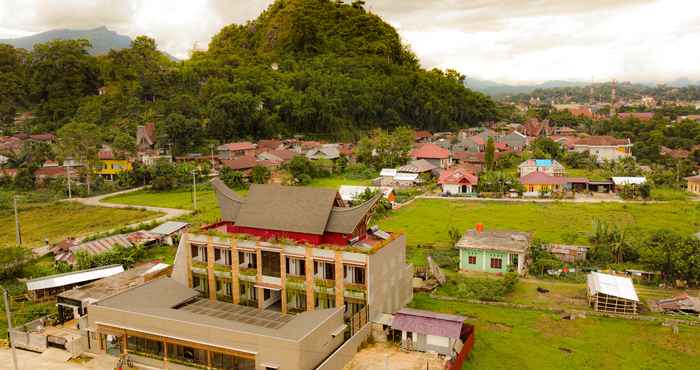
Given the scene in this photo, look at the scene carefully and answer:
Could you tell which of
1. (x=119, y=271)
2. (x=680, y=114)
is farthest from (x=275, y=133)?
(x=680, y=114)

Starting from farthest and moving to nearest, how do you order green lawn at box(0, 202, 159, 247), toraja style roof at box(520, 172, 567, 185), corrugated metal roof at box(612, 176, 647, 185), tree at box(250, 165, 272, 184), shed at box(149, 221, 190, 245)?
tree at box(250, 165, 272, 184) < toraja style roof at box(520, 172, 567, 185) < corrugated metal roof at box(612, 176, 647, 185) < green lawn at box(0, 202, 159, 247) < shed at box(149, 221, 190, 245)

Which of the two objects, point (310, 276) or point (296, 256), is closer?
point (310, 276)

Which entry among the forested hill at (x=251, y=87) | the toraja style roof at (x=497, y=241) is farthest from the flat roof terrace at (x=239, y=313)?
the forested hill at (x=251, y=87)

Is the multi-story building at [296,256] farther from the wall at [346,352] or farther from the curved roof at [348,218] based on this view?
the wall at [346,352]

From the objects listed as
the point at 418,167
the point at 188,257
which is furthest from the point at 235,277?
the point at 418,167

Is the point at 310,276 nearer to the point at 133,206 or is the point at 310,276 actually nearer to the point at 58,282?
the point at 58,282

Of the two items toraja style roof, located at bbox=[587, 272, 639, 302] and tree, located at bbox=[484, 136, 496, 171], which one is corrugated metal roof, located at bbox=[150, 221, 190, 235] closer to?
toraja style roof, located at bbox=[587, 272, 639, 302]

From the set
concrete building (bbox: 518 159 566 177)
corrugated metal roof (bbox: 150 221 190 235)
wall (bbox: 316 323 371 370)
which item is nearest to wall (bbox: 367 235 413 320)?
wall (bbox: 316 323 371 370)
